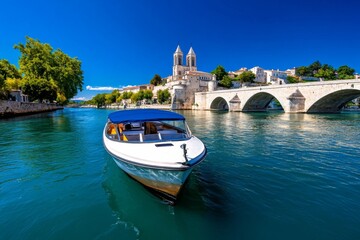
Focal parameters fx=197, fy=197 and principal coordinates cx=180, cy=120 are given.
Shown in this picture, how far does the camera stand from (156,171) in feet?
14.3

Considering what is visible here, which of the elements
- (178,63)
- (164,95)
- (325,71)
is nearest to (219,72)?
(178,63)

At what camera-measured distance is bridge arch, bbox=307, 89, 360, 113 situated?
32875mm

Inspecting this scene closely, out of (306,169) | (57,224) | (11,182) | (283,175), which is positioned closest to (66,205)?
(57,224)

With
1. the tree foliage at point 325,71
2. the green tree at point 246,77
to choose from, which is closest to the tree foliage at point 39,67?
the green tree at point 246,77

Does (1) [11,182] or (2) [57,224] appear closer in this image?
(2) [57,224]

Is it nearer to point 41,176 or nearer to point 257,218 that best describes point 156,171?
point 257,218

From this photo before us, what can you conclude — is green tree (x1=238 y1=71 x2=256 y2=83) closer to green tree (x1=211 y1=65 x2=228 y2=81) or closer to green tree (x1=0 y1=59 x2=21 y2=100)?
green tree (x1=211 y1=65 x2=228 y2=81)

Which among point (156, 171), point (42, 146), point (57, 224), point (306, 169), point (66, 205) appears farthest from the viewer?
point (42, 146)

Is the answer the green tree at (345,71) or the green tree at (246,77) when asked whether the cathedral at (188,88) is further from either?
the green tree at (345,71)

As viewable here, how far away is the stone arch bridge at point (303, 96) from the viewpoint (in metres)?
31.5

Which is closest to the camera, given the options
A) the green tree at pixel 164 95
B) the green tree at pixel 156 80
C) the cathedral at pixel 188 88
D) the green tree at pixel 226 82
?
the cathedral at pixel 188 88

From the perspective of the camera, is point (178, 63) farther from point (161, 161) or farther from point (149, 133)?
point (161, 161)

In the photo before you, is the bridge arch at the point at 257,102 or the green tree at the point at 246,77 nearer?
the bridge arch at the point at 257,102

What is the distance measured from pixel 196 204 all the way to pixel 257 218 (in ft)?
4.52
